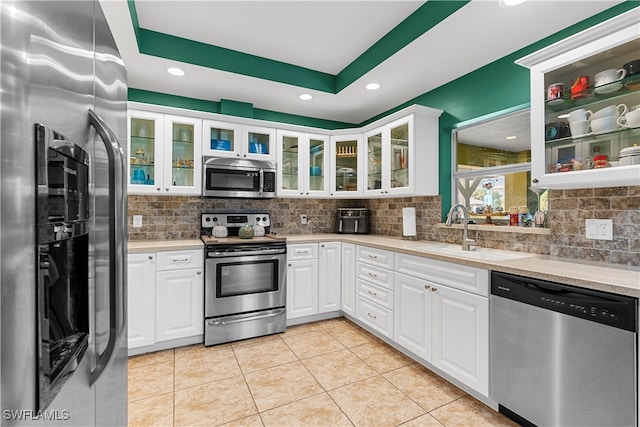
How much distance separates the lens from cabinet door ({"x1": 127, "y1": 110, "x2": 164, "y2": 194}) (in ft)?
9.53

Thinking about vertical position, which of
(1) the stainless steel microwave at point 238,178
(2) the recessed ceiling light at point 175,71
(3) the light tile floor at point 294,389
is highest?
(2) the recessed ceiling light at point 175,71

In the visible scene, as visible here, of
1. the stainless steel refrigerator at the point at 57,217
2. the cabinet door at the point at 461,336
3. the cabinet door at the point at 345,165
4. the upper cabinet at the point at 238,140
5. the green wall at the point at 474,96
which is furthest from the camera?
the cabinet door at the point at 345,165

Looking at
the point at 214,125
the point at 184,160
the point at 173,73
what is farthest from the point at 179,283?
the point at 173,73

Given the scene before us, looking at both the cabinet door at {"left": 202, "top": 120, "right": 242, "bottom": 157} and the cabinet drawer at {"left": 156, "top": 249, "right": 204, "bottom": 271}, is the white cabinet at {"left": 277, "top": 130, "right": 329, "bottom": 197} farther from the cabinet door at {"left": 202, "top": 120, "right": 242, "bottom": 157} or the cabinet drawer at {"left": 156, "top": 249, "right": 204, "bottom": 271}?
the cabinet drawer at {"left": 156, "top": 249, "right": 204, "bottom": 271}

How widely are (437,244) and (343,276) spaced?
106 cm

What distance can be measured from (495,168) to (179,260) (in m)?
2.86

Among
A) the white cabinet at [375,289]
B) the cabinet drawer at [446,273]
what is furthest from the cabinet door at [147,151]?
the cabinet drawer at [446,273]

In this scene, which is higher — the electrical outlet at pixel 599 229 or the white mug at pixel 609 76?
the white mug at pixel 609 76

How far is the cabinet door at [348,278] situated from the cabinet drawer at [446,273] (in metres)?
0.71

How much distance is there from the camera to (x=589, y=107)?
5.89ft

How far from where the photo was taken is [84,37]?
27.2 inches

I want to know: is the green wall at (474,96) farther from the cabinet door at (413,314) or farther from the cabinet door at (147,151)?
the cabinet door at (413,314)

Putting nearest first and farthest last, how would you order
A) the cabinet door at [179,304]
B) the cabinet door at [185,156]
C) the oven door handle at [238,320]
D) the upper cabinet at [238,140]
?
1. the cabinet door at [179,304]
2. the oven door handle at [238,320]
3. the cabinet door at [185,156]
4. the upper cabinet at [238,140]

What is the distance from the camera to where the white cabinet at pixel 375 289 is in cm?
273
